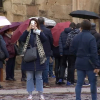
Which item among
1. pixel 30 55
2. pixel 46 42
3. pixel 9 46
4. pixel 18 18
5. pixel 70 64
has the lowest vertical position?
pixel 70 64

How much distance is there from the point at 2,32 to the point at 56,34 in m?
1.70

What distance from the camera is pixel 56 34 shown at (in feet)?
43.3

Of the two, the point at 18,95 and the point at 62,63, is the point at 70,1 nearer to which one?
the point at 62,63

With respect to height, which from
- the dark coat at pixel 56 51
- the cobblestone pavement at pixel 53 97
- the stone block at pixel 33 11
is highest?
the stone block at pixel 33 11

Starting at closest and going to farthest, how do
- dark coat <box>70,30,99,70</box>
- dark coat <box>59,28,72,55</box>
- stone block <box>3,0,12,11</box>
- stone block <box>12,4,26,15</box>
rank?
dark coat <box>70,30,99,70</box> → dark coat <box>59,28,72,55</box> → stone block <box>12,4,26,15</box> → stone block <box>3,0,12,11</box>

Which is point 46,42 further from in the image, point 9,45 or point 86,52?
point 86,52

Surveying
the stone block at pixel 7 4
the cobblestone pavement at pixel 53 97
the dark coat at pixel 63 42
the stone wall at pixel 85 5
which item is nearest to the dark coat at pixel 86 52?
the cobblestone pavement at pixel 53 97

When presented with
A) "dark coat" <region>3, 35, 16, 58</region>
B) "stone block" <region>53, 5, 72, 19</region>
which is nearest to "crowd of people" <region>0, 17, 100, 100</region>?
"dark coat" <region>3, 35, 16, 58</region>

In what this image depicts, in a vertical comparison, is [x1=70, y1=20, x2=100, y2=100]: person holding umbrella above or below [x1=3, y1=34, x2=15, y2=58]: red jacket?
above

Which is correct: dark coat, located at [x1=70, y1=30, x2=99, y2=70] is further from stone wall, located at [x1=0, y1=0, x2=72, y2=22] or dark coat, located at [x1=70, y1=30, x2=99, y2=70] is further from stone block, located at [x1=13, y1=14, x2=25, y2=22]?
stone block, located at [x1=13, y1=14, x2=25, y2=22]

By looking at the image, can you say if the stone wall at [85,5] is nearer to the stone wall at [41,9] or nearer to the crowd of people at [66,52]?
the stone wall at [41,9]

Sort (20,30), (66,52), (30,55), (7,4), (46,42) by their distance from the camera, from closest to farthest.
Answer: (30,55), (46,42), (66,52), (20,30), (7,4)

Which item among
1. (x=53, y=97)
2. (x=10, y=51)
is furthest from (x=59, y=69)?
(x=53, y=97)

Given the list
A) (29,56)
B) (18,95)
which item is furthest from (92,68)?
(18,95)
